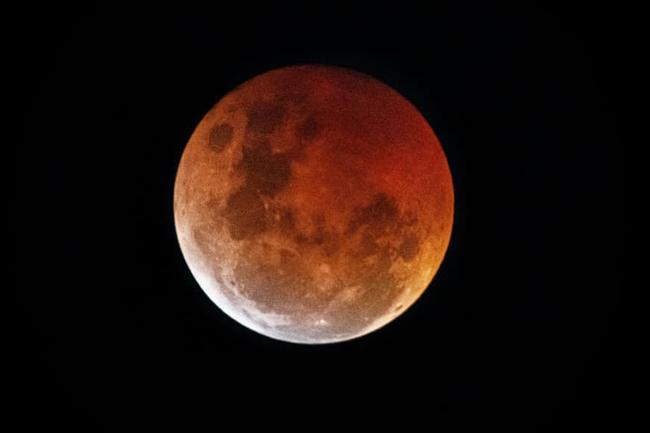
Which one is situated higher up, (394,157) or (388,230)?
(394,157)

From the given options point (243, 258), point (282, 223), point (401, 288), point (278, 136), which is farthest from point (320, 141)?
point (401, 288)

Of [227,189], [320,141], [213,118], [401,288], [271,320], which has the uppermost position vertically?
[213,118]

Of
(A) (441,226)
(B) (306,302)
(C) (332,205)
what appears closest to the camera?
(C) (332,205)

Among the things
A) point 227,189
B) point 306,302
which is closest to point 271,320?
point 306,302

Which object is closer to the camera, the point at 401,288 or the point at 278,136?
the point at 278,136

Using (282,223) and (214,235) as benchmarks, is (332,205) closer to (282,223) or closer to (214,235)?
(282,223)

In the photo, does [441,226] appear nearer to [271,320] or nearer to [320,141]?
[320,141]

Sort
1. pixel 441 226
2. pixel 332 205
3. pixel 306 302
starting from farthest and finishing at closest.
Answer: pixel 441 226
pixel 306 302
pixel 332 205
